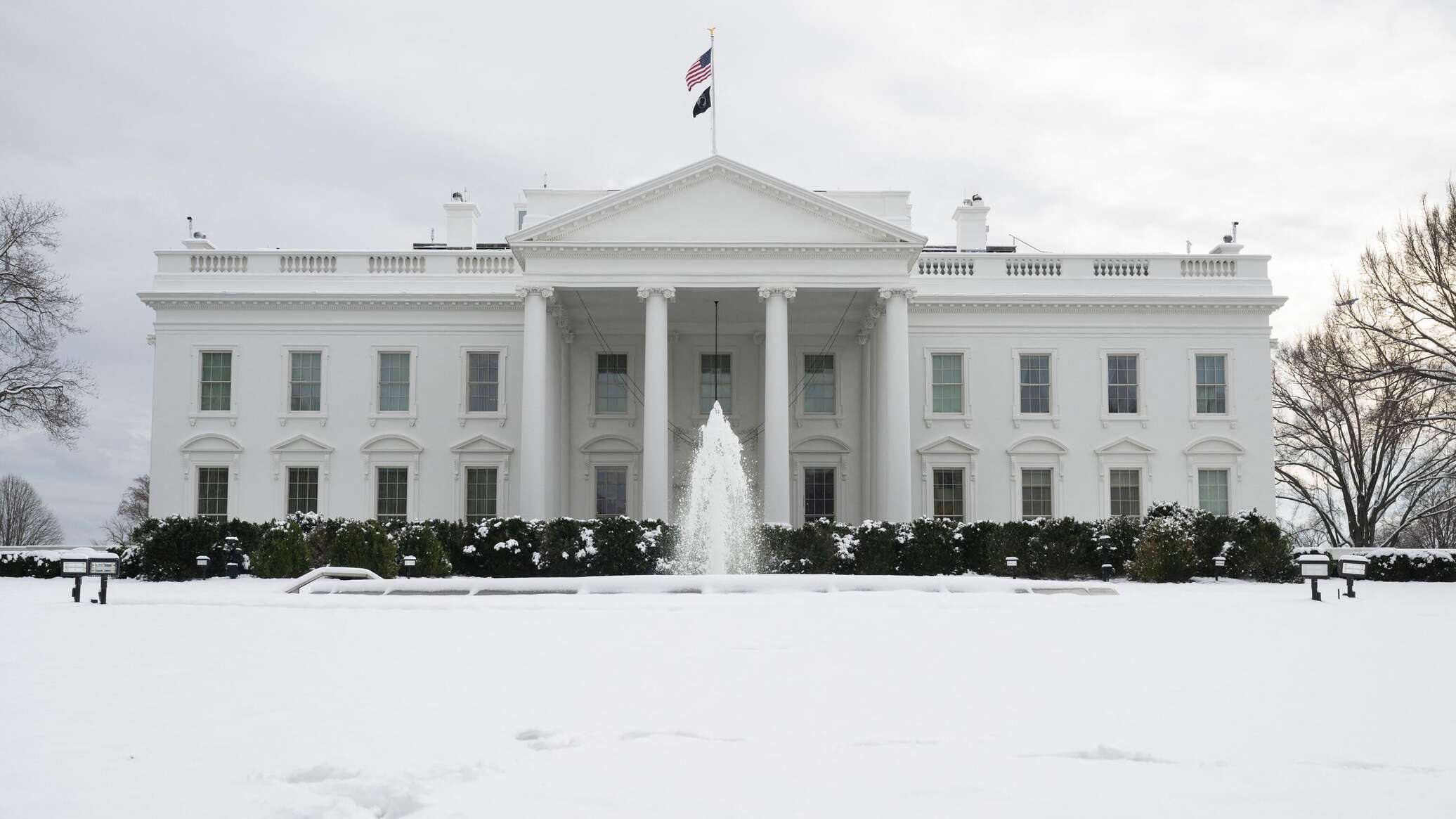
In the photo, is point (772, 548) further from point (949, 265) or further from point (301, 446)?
point (301, 446)

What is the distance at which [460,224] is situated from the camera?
3553 centimetres

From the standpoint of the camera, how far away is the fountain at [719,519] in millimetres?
22984

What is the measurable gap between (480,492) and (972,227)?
16804mm

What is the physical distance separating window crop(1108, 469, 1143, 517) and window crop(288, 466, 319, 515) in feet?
71.1

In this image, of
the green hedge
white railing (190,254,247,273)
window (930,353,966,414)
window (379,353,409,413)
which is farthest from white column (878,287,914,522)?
white railing (190,254,247,273)

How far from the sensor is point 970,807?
5.34 metres

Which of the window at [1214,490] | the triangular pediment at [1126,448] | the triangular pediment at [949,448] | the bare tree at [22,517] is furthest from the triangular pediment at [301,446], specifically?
the bare tree at [22,517]

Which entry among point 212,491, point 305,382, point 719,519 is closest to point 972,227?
point 719,519

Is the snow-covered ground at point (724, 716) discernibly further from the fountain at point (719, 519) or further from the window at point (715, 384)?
the window at point (715, 384)

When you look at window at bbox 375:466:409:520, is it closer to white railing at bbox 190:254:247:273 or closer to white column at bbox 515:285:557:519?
white column at bbox 515:285:557:519

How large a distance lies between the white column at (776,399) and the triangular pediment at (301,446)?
12.2 meters

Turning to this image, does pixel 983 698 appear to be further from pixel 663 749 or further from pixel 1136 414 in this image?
pixel 1136 414

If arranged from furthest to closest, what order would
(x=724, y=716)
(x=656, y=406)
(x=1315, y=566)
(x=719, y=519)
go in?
(x=656, y=406) → (x=719, y=519) → (x=1315, y=566) → (x=724, y=716)

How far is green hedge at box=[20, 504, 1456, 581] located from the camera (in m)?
22.0
